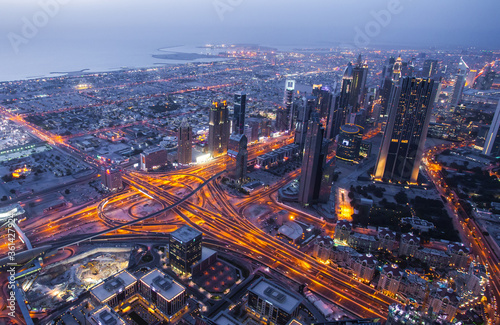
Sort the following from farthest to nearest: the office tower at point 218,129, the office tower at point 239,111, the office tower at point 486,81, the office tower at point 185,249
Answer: the office tower at point 486,81 → the office tower at point 239,111 → the office tower at point 218,129 → the office tower at point 185,249

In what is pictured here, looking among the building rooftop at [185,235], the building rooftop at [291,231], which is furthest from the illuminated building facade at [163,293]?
the building rooftop at [291,231]

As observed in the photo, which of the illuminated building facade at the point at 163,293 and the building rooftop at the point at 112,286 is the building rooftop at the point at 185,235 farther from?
the building rooftop at the point at 112,286

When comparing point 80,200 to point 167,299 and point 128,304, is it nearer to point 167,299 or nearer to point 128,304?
point 128,304

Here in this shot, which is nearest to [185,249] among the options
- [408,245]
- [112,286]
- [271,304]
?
[112,286]

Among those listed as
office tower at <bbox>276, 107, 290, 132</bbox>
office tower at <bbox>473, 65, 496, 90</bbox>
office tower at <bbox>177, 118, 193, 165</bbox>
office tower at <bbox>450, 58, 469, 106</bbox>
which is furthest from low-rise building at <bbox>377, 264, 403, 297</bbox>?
office tower at <bbox>473, 65, 496, 90</bbox>

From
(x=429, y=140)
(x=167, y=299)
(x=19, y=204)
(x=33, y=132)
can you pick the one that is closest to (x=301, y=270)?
(x=167, y=299)

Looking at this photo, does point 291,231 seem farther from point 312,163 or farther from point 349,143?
point 349,143
